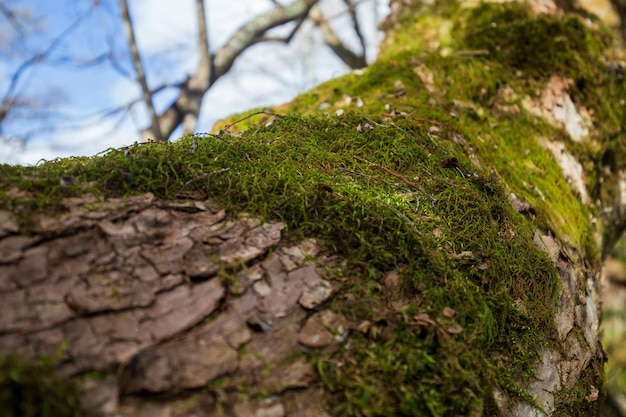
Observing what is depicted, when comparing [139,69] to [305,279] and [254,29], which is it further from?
[305,279]

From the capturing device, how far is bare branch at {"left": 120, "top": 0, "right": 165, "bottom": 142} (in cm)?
902

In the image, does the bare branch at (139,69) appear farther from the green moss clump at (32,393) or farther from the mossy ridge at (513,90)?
the green moss clump at (32,393)

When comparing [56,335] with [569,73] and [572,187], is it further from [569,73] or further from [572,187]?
[569,73]

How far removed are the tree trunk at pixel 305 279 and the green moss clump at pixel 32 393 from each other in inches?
0.7

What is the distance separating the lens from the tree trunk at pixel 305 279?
1.24 m

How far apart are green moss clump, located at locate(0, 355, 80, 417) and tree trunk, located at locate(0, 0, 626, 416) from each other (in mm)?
17

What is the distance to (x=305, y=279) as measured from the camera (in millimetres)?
1521

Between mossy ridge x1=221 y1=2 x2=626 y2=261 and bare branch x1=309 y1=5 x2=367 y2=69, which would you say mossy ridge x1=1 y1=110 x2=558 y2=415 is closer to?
mossy ridge x1=221 y1=2 x2=626 y2=261

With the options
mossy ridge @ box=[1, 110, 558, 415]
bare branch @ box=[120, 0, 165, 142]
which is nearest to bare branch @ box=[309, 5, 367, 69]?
bare branch @ box=[120, 0, 165, 142]

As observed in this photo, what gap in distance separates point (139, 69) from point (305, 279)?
9.04m

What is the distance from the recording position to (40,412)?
107 centimetres

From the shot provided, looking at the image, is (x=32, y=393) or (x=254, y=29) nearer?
(x=32, y=393)

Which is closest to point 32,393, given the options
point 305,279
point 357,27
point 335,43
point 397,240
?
point 305,279

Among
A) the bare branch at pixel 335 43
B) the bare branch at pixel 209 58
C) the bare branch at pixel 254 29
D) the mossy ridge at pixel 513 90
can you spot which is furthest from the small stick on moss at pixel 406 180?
the bare branch at pixel 335 43
